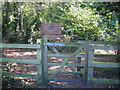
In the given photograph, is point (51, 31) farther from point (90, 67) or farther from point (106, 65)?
point (106, 65)

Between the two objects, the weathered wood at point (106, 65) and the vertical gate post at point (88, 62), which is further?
the vertical gate post at point (88, 62)

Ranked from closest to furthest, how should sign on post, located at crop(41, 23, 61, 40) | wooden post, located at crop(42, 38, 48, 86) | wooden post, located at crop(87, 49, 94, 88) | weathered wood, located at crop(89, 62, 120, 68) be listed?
weathered wood, located at crop(89, 62, 120, 68) < wooden post, located at crop(87, 49, 94, 88) < wooden post, located at crop(42, 38, 48, 86) < sign on post, located at crop(41, 23, 61, 40)

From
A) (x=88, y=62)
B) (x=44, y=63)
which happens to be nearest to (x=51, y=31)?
(x=44, y=63)

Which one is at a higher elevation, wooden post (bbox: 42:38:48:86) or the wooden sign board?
the wooden sign board

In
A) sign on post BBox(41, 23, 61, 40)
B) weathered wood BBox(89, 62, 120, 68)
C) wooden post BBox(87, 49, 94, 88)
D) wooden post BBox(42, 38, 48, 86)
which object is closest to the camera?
weathered wood BBox(89, 62, 120, 68)

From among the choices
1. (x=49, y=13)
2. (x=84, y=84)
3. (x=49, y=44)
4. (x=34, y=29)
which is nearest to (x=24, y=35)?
(x=34, y=29)

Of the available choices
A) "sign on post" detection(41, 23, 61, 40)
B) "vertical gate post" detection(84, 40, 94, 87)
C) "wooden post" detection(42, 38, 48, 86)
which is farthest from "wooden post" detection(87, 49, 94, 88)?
"sign on post" detection(41, 23, 61, 40)

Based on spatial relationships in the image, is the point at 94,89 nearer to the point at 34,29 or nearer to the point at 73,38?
the point at 73,38

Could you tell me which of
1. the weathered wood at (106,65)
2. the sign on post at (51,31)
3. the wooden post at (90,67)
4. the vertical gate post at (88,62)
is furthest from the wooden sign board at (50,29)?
the weathered wood at (106,65)

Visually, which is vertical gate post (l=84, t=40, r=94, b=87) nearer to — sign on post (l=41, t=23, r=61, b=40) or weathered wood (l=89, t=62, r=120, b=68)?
weathered wood (l=89, t=62, r=120, b=68)

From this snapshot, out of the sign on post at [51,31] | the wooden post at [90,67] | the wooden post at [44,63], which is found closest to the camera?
the wooden post at [90,67]

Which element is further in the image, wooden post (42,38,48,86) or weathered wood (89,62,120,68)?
wooden post (42,38,48,86)

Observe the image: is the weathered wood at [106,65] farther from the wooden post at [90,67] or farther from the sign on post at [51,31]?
the sign on post at [51,31]

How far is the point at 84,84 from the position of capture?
3.39 meters
